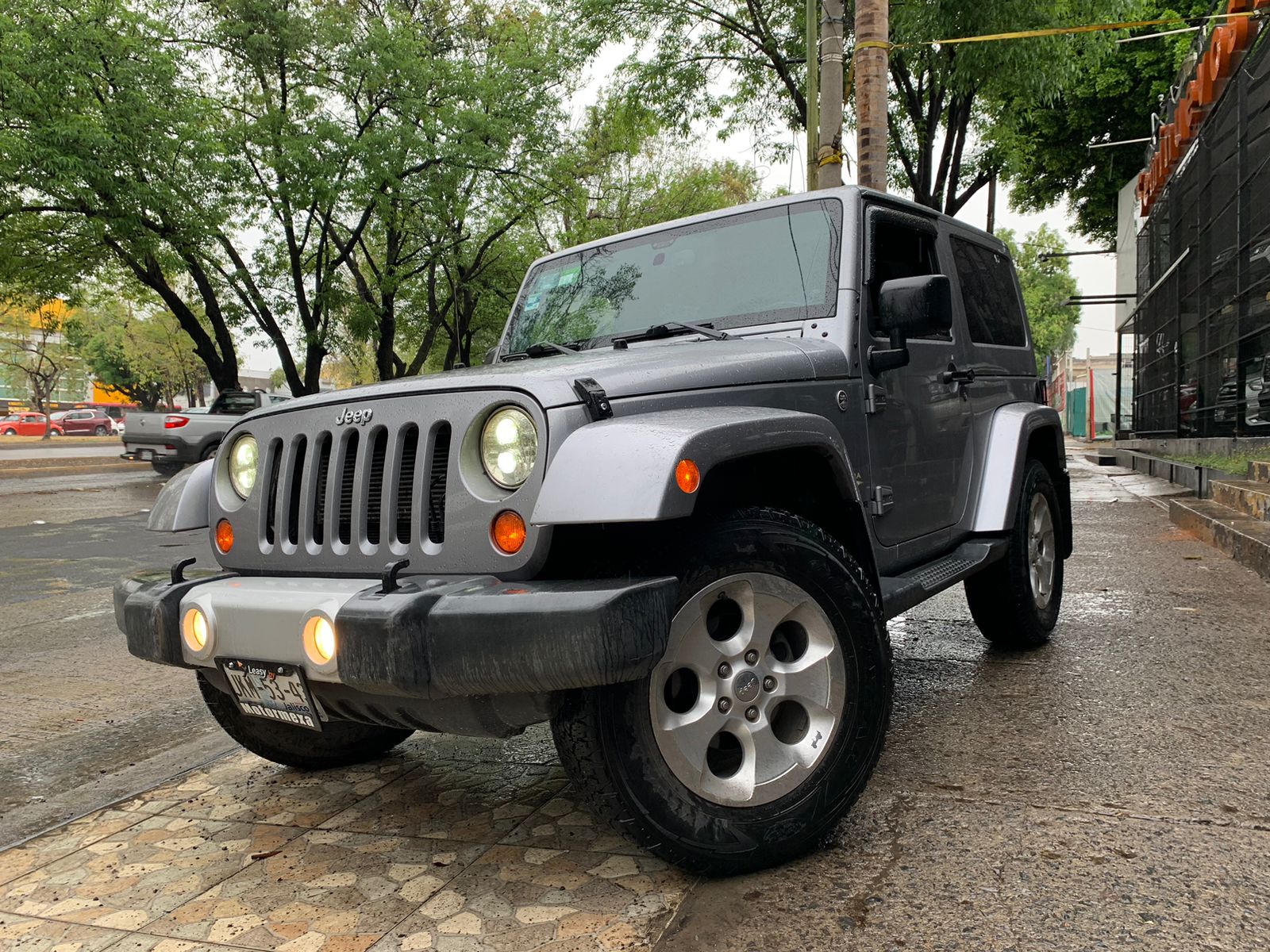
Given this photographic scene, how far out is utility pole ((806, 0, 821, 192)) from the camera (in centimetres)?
1205

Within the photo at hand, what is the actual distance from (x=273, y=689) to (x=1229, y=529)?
7086mm

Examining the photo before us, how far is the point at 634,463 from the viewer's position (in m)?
2.18

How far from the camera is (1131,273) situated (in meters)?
24.4

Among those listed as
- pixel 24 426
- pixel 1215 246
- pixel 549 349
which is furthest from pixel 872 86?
pixel 24 426

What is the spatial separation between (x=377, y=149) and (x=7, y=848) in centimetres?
1946

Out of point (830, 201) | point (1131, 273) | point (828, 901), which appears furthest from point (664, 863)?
point (1131, 273)

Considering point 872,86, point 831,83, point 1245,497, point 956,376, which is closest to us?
point 956,376

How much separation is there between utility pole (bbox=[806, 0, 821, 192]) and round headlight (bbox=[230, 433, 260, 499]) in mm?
9953

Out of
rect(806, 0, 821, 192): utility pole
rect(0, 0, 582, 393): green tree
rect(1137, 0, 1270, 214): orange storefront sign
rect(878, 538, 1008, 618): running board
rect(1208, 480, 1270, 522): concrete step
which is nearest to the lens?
rect(878, 538, 1008, 618): running board

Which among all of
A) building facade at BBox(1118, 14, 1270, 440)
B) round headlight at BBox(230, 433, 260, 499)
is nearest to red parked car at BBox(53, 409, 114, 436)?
building facade at BBox(1118, 14, 1270, 440)

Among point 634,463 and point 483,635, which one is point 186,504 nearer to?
point 483,635

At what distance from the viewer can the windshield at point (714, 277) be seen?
344cm

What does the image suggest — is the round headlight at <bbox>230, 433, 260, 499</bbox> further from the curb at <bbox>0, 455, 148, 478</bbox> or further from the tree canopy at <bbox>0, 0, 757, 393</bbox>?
the curb at <bbox>0, 455, 148, 478</bbox>

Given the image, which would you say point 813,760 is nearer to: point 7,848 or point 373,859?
point 373,859
